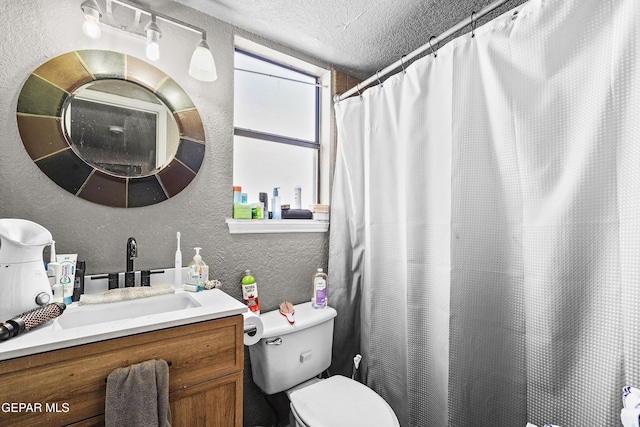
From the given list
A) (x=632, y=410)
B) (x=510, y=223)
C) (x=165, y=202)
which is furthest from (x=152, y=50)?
(x=632, y=410)

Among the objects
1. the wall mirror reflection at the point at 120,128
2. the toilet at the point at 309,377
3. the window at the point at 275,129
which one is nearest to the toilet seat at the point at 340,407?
the toilet at the point at 309,377

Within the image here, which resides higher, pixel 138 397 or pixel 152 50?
pixel 152 50

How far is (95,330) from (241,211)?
87 cm

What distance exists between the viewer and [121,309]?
3.71 ft

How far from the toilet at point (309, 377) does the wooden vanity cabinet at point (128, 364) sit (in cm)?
31

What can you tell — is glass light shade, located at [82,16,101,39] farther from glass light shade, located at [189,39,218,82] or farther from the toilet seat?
the toilet seat

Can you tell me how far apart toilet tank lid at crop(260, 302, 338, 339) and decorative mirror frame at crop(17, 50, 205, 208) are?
2.61 feet

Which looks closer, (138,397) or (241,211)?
A: (138,397)

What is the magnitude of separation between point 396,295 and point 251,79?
1549 mm

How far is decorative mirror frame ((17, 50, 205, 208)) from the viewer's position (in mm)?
1137

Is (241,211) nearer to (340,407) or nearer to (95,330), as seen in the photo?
(95,330)

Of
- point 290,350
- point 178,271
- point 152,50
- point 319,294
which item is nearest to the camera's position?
point 152,50

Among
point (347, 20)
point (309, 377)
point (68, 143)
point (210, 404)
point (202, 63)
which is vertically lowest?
point (309, 377)

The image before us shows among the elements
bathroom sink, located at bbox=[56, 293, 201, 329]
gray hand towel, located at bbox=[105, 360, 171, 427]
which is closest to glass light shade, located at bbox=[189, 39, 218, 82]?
bathroom sink, located at bbox=[56, 293, 201, 329]
